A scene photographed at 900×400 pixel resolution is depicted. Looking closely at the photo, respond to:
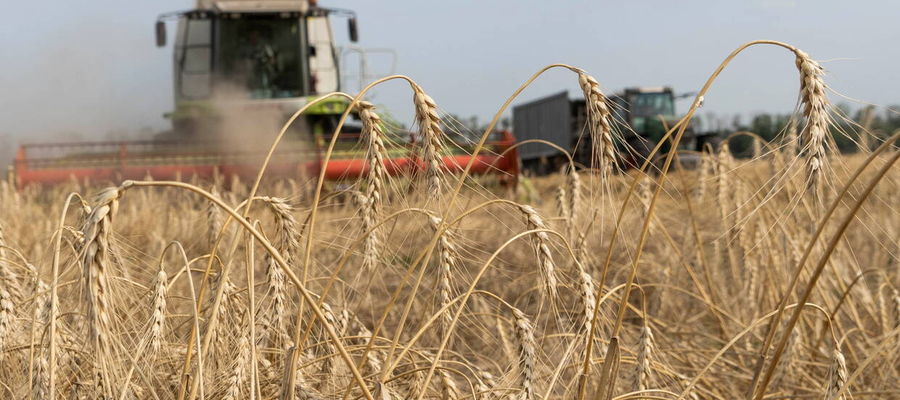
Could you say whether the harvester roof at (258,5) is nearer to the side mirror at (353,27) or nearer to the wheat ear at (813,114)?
the side mirror at (353,27)

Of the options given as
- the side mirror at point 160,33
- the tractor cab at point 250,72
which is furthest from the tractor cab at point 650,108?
the side mirror at point 160,33

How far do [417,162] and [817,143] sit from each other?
82cm

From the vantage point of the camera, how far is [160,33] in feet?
36.0

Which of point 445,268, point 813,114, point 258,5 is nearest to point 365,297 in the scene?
point 445,268

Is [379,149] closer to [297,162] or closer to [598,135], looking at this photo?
[598,135]

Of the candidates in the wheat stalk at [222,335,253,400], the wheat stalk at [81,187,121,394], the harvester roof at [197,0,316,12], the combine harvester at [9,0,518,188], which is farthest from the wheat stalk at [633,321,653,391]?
the harvester roof at [197,0,316,12]

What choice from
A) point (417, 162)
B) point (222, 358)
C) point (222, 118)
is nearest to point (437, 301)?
point (417, 162)

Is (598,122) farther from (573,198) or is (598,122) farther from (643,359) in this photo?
(573,198)

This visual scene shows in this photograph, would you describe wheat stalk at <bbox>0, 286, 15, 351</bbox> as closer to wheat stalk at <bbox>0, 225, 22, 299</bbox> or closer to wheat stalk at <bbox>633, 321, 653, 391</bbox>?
wheat stalk at <bbox>0, 225, 22, 299</bbox>

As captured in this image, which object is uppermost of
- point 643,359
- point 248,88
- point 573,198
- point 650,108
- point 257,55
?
point 257,55

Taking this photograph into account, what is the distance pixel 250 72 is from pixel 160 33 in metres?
1.19

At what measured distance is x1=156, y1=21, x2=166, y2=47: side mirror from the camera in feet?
35.8

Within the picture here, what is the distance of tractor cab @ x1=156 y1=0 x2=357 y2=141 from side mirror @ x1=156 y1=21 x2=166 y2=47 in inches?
0.5

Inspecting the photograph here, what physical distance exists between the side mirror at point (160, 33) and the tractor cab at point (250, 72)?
1cm
